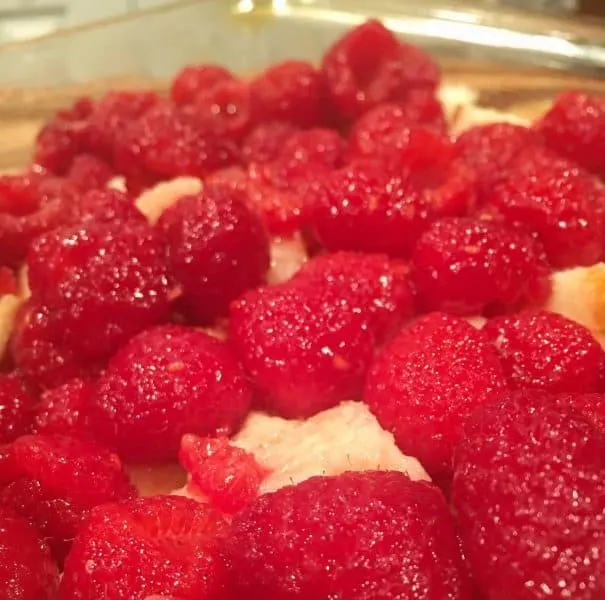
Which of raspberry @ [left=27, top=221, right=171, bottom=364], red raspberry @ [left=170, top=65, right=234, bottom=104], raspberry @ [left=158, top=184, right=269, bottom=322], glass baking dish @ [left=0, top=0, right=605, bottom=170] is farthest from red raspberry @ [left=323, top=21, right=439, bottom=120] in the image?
raspberry @ [left=27, top=221, right=171, bottom=364]

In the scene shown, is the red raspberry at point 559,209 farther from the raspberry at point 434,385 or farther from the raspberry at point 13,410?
the raspberry at point 13,410

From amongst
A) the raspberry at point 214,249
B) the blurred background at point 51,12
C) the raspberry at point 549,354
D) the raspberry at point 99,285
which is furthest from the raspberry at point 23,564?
the blurred background at point 51,12

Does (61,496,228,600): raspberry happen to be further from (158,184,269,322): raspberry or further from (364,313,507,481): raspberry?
(158,184,269,322): raspberry

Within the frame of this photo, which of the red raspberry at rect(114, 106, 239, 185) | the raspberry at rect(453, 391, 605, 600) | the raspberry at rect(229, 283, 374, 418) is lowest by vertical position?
the raspberry at rect(229, 283, 374, 418)

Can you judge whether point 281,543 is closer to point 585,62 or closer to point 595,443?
point 595,443

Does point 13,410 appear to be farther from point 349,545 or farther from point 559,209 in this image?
point 559,209
